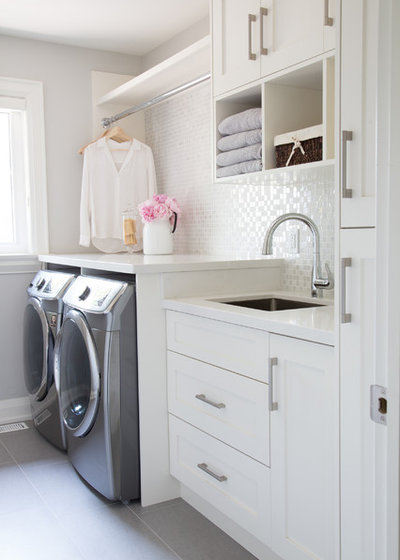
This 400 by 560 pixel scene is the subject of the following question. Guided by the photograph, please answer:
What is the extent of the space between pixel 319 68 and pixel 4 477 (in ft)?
7.20

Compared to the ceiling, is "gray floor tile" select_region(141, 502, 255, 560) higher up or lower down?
lower down

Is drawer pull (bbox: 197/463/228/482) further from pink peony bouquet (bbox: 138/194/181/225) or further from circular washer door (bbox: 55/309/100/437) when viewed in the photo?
pink peony bouquet (bbox: 138/194/181/225)

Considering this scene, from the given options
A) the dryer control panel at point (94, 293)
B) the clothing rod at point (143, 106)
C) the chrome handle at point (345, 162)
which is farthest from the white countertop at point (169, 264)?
the chrome handle at point (345, 162)

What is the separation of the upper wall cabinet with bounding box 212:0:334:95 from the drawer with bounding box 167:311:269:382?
934mm

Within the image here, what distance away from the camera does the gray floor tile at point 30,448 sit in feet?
9.55

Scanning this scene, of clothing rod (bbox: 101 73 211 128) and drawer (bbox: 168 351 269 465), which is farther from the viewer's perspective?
clothing rod (bbox: 101 73 211 128)

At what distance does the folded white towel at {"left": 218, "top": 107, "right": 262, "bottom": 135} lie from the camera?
2.28 m

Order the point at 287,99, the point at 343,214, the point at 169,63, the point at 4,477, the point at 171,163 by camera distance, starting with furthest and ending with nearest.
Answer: the point at 171,163
the point at 169,63
the point at 4,477
the point at 287,99
the point at 343,214

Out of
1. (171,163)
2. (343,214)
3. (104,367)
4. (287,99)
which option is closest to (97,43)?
(171,163)

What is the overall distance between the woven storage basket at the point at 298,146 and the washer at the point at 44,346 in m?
1.27

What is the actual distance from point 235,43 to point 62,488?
2003mm

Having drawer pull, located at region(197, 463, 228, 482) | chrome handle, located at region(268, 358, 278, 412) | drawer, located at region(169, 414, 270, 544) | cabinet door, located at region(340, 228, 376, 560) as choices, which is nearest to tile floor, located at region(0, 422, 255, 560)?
drawer, located at region(169, 414, 270, 544)

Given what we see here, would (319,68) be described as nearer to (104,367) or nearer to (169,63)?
(169,63)

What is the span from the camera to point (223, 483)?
6.84ft
